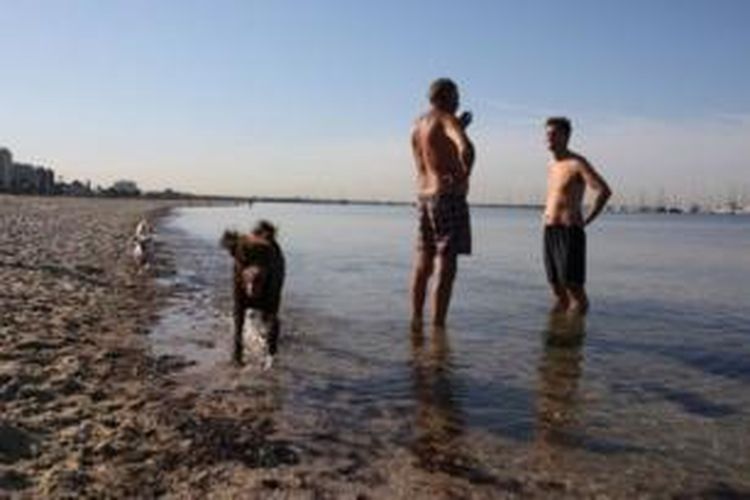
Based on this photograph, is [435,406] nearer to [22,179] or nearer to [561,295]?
[561,295]

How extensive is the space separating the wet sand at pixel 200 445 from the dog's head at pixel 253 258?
60 cm

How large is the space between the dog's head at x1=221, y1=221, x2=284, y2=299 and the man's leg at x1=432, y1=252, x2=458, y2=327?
6.05ft

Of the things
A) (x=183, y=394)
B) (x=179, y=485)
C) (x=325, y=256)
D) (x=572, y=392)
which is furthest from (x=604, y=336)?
(x=325, y=256)

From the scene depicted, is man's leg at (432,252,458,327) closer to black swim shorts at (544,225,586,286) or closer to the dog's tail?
black swim shorts at (544,225,586,286)

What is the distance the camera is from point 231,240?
7.41 m

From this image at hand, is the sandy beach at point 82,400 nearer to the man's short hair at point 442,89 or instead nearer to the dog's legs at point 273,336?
the dog's legs at point 273,336

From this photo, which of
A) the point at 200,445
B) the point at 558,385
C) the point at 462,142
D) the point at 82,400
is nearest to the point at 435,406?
the point at 558,385

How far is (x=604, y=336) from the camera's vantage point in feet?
30.9

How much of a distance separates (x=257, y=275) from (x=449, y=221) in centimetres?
204

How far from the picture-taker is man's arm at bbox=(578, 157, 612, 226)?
901 cm

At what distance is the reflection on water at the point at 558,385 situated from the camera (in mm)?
5453

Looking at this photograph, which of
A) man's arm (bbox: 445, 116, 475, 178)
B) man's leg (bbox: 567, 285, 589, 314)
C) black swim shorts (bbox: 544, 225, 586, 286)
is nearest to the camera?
man's arm (bbox: 445, 116, 475, 178)

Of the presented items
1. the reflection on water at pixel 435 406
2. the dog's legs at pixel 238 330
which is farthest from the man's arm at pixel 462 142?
the dog's legs at pixel 238 330

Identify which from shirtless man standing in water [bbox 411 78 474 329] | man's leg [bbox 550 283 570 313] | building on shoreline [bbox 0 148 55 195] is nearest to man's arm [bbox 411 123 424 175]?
shirtless man standing in water [bbox 411 78 474 329]
